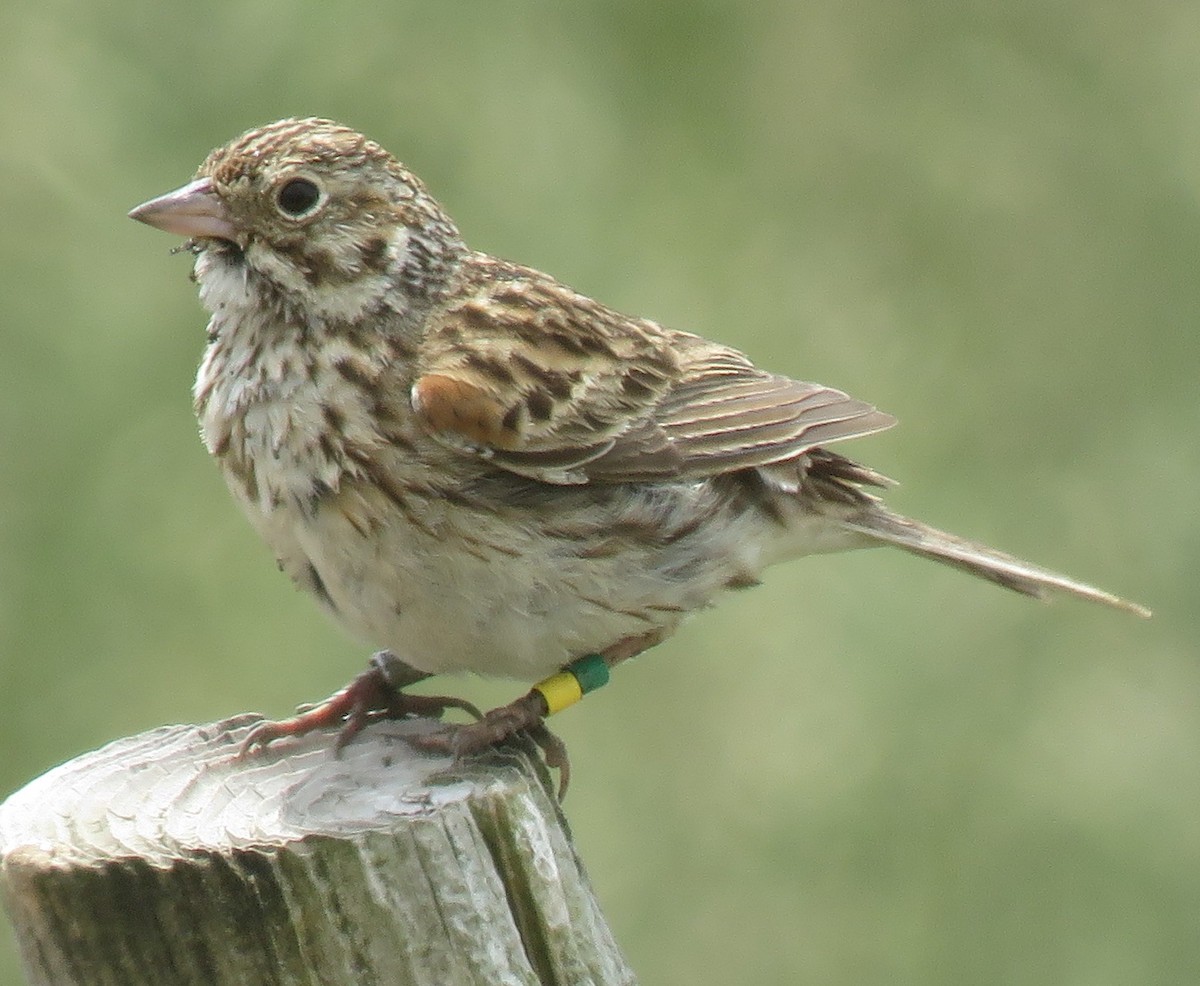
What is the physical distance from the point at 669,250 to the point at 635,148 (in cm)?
42

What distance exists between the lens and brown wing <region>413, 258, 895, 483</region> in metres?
4.51

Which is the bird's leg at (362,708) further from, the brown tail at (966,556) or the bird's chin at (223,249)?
the brown tail at (966,556)

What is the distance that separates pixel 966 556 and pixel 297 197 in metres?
1.86

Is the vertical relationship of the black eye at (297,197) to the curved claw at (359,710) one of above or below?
above

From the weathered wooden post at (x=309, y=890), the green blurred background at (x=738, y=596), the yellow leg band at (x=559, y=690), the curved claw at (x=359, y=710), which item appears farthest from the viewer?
the green blurred background at (x=738, y=596)

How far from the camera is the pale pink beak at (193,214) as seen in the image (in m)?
4.37

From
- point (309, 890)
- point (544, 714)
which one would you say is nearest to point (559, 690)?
point (544, 714)

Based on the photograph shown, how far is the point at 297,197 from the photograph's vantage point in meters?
4.54

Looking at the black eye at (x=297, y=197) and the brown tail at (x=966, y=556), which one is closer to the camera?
the black eye at (x=297, y=197)

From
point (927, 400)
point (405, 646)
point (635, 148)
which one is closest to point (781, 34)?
point (635, 148)

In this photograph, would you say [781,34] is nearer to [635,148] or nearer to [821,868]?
[635,148]

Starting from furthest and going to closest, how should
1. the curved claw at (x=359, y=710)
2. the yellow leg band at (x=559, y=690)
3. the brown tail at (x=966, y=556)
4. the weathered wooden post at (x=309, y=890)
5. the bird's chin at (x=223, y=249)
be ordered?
the brown tail at (x=966, y=556)
the bird's chin at (x=223, y=249)
the yellow leg band at (x=559, y=690)
the curved claw at (x=359, y=710)
the weathered wooden post at (x=309, y=890)

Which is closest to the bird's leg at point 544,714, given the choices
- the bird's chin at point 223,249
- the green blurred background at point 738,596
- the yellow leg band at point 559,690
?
the yellow leg band at point 559,690

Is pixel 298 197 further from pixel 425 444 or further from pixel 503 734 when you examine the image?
pixel 503 734
